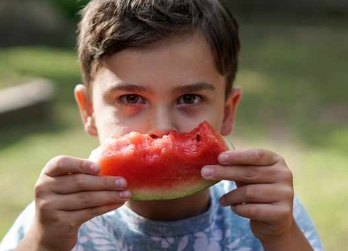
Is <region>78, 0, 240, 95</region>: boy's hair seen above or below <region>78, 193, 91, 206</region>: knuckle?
above

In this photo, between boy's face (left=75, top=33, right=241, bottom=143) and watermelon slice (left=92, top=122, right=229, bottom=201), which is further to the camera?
boy's face (left=75, top=33, right=241, bottom=143)

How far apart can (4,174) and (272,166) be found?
4.01 meters

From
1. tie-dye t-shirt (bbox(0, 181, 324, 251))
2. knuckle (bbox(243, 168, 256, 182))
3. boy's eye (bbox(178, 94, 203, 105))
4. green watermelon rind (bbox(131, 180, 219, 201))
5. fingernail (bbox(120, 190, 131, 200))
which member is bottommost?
tie-dye t-shirt (bbox(0, 181, 324, 251))

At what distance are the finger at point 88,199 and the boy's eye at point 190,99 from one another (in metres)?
0.49

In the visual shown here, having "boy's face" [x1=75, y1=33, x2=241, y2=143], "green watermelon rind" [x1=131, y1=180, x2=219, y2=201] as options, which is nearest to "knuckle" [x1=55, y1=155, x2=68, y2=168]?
"green watermelon rind" [x1=131, y1=180, x2=219, y2=201]

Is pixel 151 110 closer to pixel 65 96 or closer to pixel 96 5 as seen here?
pixel 96 5

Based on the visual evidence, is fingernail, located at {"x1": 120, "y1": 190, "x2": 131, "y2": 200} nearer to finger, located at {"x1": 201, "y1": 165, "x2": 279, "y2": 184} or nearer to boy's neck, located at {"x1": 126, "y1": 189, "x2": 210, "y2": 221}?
finger, located at {"x1": 201, "y1": 165, "x2": 279, "y2": 184}

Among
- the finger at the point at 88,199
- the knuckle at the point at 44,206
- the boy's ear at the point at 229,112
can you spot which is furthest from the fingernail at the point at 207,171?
the boy's ear at the point at 229,112

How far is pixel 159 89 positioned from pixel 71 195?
53 cm

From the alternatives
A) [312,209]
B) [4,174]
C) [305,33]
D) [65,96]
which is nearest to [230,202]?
[312,209]

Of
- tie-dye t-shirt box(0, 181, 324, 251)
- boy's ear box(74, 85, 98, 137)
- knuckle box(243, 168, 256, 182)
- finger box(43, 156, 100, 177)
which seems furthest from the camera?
boy's ear box(74, 85, 98, 137)

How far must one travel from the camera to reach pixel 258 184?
207 cm

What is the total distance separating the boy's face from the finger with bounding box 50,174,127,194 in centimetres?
32

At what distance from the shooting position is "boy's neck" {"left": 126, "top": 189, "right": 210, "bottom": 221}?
8.38ft
